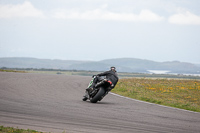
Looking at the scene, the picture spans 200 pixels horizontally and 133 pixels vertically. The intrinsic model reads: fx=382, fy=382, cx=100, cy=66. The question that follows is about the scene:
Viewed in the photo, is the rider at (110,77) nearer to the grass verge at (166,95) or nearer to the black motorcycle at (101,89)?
the black motorcycle at (101,89)

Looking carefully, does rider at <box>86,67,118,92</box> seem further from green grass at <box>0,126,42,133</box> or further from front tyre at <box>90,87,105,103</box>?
green grass at <box>0,126,42,133</box>

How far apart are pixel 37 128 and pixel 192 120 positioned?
5.31 metres

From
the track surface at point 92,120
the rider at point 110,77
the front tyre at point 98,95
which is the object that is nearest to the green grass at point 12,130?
the track surface at point 92,120

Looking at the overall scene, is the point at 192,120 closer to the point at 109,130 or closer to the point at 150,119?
the point at 150,119

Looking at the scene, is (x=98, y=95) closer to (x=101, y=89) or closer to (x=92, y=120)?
(x=101, y=89)

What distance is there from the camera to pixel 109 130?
895cm

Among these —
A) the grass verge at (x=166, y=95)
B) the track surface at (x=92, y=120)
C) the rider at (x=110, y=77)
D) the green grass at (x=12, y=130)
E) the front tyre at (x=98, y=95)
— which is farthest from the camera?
the grass verge at (x=166, y=95)

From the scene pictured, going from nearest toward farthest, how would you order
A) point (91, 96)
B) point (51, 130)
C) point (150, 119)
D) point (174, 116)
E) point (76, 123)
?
point (51, 130), point (76, 123), point (150, 119), point (174, 116), point (91, 96)

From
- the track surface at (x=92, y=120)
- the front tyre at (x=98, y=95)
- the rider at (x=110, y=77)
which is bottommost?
the track surface at (x=92, y=120)

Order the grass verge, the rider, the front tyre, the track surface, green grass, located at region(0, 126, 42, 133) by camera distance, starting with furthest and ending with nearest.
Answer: the grass verge → the rider → the front tyre → the track surface → green grass, located at region(0, 126, 42, 133)

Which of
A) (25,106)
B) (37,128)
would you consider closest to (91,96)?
(25,106)

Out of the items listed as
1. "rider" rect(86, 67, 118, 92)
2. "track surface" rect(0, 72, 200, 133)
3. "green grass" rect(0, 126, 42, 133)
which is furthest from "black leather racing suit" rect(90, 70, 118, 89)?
"green grass" rect(0, 126, 42, 133)

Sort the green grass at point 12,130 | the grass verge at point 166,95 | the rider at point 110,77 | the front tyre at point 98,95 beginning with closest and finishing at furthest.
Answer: the green grass at point 12,130 → the front tyre at point 98,95 → the rider at point 110,77 → the grass verge at point 166,95

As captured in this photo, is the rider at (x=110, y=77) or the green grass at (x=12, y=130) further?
the rider at (x=110, y=77)
